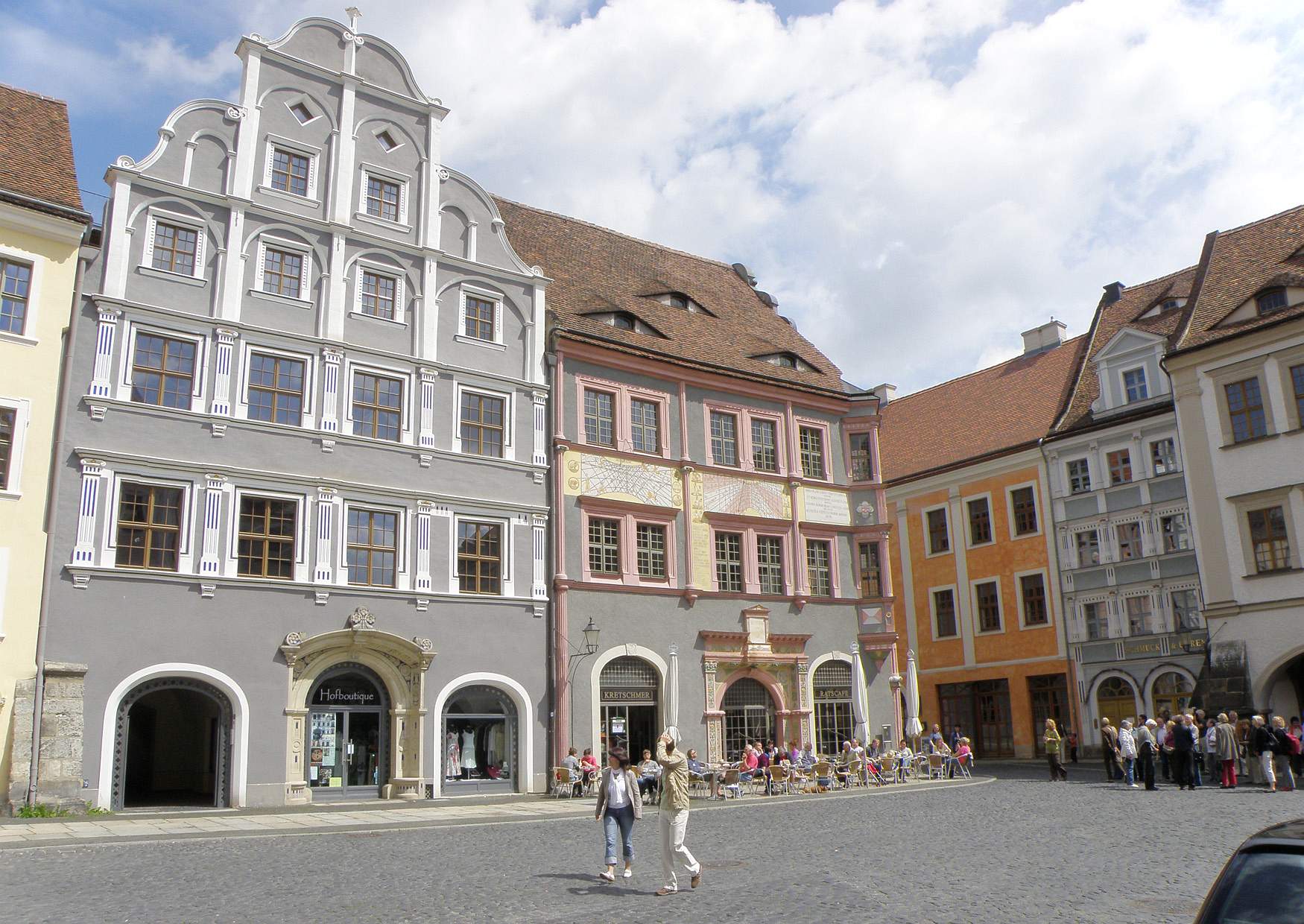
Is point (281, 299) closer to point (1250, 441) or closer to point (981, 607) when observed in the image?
point (1250, 441)

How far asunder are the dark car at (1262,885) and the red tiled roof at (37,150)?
2359cm

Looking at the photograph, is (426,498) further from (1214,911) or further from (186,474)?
(1214,911)

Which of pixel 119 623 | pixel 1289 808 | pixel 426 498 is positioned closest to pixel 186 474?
pixel 119 623

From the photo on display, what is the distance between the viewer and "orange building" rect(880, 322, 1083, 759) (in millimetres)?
39125

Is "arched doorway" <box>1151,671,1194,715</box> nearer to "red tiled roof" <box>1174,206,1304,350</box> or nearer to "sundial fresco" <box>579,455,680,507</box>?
"red tiled roof" <box>1174,206,1304,350</box>

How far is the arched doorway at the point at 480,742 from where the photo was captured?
2584cm

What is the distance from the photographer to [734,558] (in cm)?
3166

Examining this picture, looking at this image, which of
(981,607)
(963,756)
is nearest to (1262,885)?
(963,756)

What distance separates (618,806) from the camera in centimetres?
1302

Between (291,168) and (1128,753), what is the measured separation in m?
23.1

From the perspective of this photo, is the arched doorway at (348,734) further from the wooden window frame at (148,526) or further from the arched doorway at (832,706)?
the arched doorway at (832,706)

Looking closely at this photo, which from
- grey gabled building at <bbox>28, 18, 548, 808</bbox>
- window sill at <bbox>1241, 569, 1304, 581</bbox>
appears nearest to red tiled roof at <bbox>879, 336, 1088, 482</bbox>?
window sill at <bbox>1241, 569, 1304, 581</bbox>

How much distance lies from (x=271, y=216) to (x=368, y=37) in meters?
5.83

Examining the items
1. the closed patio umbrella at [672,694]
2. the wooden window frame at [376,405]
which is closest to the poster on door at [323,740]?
the wooden window frame at [376,405]
